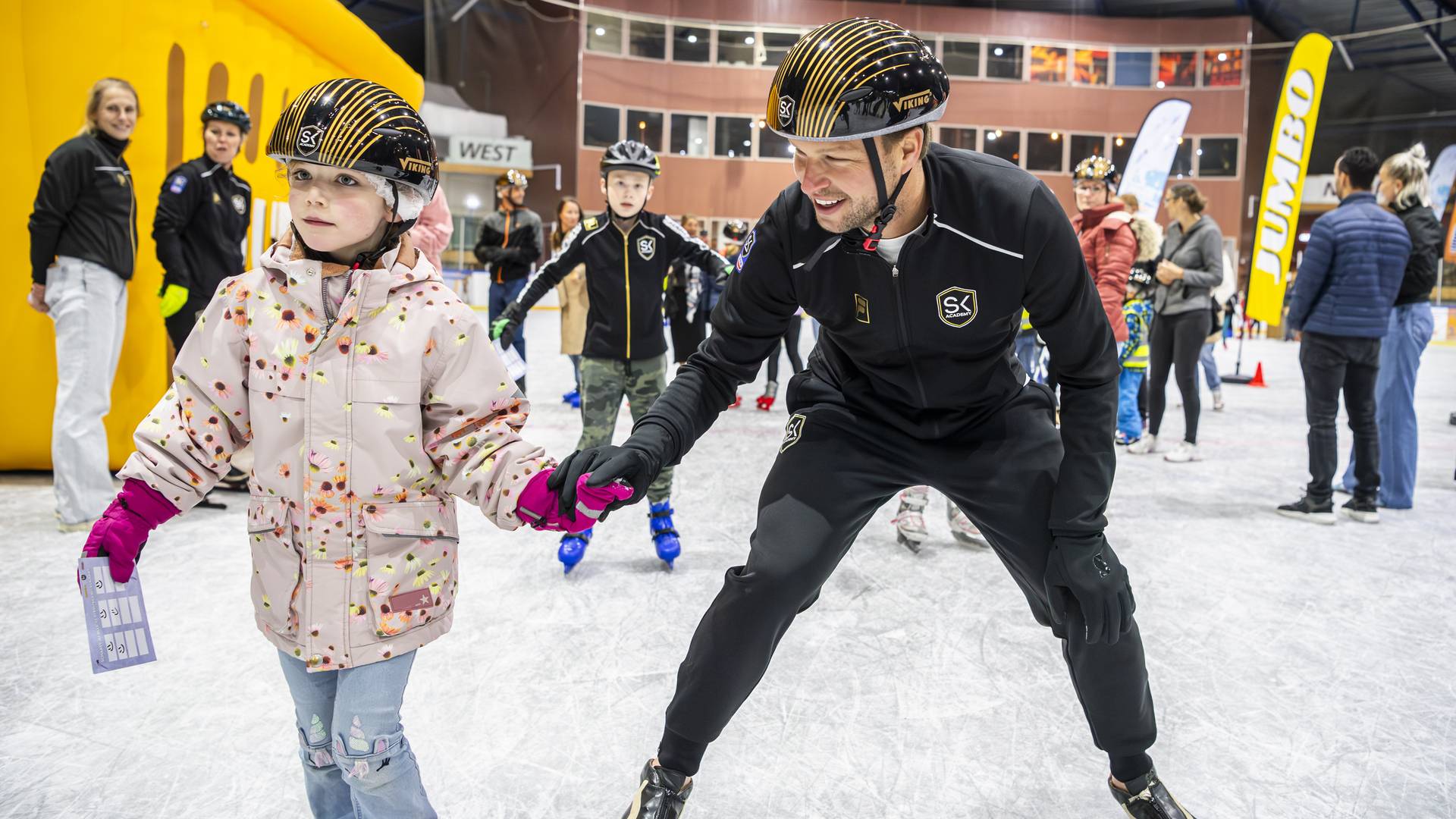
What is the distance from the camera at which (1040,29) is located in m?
24.4

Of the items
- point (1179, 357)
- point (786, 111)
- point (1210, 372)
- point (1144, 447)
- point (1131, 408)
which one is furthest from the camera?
point (1210, 372)

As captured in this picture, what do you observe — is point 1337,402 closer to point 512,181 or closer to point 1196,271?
point 1196,271

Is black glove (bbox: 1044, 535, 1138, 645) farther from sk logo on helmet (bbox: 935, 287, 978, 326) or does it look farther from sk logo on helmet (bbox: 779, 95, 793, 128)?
sk logo on helmet (bbox: 779, 95, 793, 128)

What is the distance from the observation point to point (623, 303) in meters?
3.92

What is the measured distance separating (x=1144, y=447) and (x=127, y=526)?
6.55m

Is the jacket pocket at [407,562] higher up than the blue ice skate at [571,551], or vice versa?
the jacket pocket at [407,562]

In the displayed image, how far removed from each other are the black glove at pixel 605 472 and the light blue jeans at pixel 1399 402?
4.74 metres

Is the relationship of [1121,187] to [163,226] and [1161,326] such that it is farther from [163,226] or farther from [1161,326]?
A: [163,226]

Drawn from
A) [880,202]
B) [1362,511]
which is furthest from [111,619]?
[1362,511]

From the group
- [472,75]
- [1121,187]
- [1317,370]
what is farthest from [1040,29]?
[1317,370]

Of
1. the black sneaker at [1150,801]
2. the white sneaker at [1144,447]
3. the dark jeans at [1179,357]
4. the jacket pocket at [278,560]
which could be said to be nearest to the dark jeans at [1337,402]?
the dark jeans at [1179,357]

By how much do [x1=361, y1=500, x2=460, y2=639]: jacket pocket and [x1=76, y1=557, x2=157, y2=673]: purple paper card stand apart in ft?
1.11

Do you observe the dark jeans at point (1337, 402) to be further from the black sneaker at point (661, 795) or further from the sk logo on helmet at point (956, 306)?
the black sneaker at point (661, 795)

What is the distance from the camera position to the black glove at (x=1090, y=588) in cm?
176
